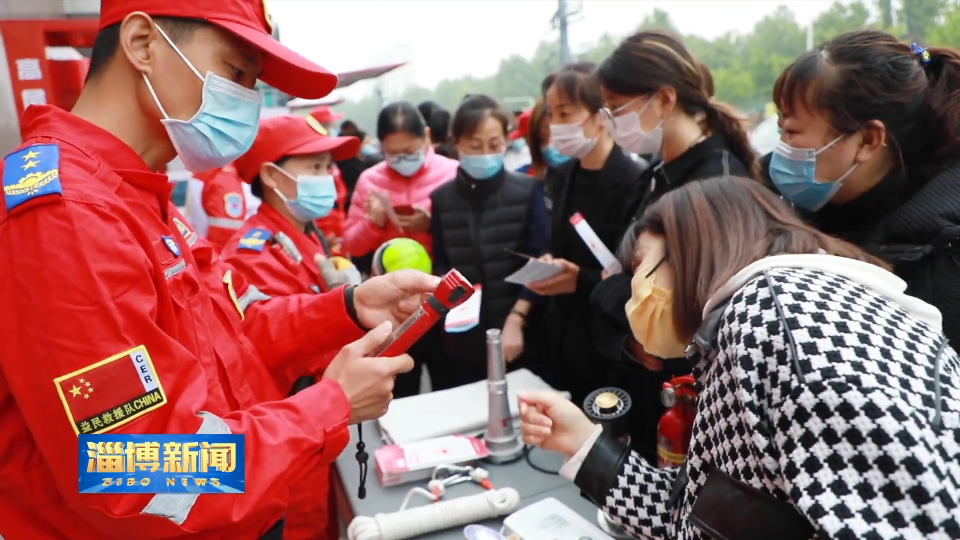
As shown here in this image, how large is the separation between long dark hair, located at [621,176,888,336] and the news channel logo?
80 centimetres

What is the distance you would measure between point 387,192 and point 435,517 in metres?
2.07

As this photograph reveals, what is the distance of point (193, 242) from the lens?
133 cm

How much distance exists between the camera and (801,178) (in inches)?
65.7

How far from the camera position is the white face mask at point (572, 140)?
2471 millimetres

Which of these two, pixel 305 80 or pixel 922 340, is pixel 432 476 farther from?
pixel 922 340

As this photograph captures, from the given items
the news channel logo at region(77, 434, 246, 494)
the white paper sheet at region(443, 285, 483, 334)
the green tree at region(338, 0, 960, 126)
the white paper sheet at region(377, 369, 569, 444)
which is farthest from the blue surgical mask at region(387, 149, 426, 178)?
the news channel logo at region(77, 434, 246, 494)

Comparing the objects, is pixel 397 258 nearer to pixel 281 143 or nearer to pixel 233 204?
pixel 281 143

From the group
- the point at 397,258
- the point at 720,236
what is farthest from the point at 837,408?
the point at 397,258

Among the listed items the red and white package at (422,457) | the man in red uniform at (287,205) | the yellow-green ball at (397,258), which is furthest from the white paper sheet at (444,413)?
the yellow-green ball at (397,258)

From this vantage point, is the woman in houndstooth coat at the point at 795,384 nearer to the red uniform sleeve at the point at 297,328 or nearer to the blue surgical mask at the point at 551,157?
the red uniform sleeve at the point at 297,328

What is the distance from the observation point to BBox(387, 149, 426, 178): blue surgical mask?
307cm

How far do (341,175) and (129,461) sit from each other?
4179 mm

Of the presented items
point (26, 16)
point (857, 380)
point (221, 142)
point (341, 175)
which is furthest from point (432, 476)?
point (341, 175)

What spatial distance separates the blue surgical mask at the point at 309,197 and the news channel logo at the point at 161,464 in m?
1.37
